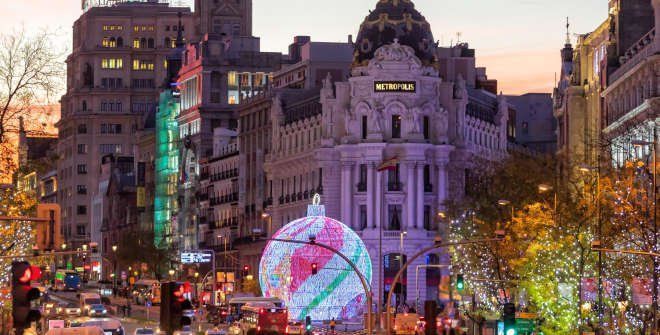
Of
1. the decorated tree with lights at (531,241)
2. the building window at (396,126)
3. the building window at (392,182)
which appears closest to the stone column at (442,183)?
the building window at (392,182)

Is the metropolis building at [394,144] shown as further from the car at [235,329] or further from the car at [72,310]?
the car at [235,329]

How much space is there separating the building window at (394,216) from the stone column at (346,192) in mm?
3404

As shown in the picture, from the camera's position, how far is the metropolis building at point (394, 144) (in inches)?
6663

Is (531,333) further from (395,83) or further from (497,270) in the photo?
(395,83)

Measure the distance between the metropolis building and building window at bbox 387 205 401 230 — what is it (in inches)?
3.4

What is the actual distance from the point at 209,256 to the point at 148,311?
3165 cm

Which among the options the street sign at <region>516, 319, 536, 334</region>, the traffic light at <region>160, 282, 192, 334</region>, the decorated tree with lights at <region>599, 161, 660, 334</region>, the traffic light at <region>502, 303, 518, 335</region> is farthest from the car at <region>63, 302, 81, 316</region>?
the traffic light at <region>160, 282, 192, 334</region>

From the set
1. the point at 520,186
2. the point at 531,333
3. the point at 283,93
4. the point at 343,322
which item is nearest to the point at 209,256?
the point at 283,93

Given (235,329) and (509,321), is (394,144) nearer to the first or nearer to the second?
(235,329)

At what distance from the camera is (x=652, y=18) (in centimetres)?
12181

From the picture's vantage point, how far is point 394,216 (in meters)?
171

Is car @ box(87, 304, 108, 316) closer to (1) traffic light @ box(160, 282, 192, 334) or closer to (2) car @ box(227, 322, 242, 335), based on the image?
(2) car @ box(227, 322, 242, 335)

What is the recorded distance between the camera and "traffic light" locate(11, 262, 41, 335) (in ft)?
119

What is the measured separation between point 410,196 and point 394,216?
8.16ft
